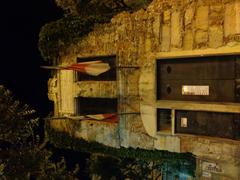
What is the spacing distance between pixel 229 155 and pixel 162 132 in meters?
1.89

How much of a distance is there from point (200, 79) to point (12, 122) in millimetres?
5255

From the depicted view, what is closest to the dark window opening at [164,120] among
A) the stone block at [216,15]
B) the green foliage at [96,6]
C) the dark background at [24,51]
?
the stone block at [216,15]

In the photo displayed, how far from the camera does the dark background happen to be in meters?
17.8

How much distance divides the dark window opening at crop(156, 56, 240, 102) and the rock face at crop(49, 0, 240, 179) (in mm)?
239

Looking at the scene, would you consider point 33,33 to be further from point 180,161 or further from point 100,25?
point 180,161

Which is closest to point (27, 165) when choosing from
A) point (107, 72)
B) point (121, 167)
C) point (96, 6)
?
point (121, 167)

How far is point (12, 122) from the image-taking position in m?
10.7

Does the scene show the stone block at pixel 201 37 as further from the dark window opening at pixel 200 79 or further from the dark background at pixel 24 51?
the dark background at pixel 24 51

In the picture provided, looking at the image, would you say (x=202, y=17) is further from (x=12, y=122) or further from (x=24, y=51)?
(x=24, y=51)

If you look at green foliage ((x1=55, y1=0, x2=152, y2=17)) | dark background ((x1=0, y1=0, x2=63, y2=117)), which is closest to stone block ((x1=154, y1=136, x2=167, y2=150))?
green foliage ((x1=55, y1=0, x2=152, y2=17))

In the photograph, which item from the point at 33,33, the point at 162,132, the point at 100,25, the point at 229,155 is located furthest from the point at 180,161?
the point at 33,33

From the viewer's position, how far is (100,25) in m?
11.3

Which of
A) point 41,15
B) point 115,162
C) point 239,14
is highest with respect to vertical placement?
point 41,15

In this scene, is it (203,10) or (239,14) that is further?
(203,10)
